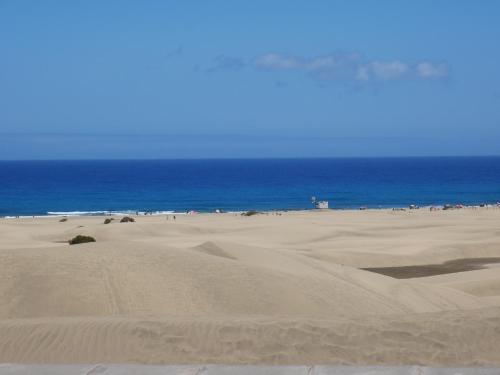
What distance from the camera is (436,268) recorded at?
27.3 m

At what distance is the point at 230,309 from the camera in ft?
42.5

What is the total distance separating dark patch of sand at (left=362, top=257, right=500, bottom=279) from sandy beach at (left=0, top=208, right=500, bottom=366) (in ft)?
0.32

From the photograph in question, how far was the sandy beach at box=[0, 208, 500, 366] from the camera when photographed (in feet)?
28.3

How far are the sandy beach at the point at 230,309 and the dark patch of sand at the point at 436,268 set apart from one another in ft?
0.32

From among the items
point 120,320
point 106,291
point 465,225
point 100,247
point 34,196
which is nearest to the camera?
point 120,320

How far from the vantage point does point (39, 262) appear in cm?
1438

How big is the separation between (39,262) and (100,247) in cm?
153

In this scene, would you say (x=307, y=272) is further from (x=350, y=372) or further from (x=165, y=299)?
(x=350, y=372)

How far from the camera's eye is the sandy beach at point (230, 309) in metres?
8.62

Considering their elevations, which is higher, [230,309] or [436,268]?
[230,309]

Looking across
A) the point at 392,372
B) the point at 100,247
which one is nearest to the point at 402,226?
the point at 100,247

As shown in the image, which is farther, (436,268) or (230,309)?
(436,268)

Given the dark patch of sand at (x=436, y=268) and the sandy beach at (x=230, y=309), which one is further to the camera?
the dark patch of sand at (x=436, y=268)

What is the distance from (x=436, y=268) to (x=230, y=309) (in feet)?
51.9
